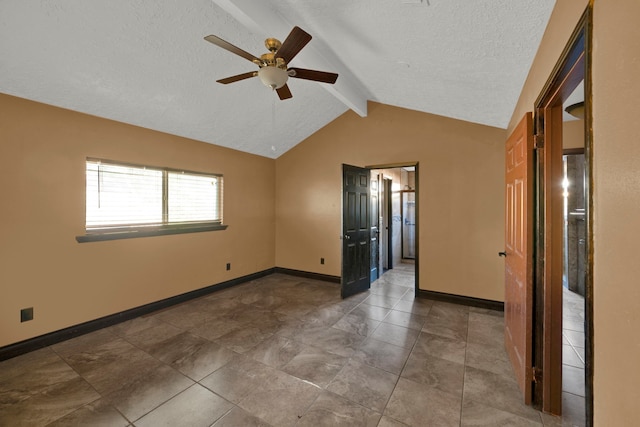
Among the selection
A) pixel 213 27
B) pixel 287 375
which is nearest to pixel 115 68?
pixel 213 27

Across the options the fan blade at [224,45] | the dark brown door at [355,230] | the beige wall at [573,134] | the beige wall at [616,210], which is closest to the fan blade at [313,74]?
the fan blade at [224,45]

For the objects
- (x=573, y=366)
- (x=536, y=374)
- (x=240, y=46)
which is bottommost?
(x=573, y=366)

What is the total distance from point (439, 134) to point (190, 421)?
13.7 ft

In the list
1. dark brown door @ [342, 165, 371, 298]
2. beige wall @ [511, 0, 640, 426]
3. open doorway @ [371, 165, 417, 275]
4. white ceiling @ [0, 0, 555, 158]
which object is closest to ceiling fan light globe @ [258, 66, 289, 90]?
white ceiling @ [0, 0, 555, 158]

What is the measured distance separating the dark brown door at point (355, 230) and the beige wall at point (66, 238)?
2251 millimetres

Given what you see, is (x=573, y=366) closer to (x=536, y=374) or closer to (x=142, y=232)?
(x=536, y=374)

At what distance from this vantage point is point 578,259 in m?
4.26

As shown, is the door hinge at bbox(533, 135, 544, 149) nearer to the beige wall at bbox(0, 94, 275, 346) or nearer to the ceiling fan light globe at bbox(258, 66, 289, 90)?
the ceiling fan light globe at bbox(258, 66, 289, 90)

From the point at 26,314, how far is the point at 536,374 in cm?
431

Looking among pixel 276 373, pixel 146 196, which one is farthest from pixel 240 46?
pixel 276 373

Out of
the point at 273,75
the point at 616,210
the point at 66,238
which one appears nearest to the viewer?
the point at 616,210

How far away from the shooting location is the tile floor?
70.2 inches

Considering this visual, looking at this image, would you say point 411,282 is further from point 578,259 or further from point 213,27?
point 213,27

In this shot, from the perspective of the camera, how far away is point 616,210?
800 millimetres
